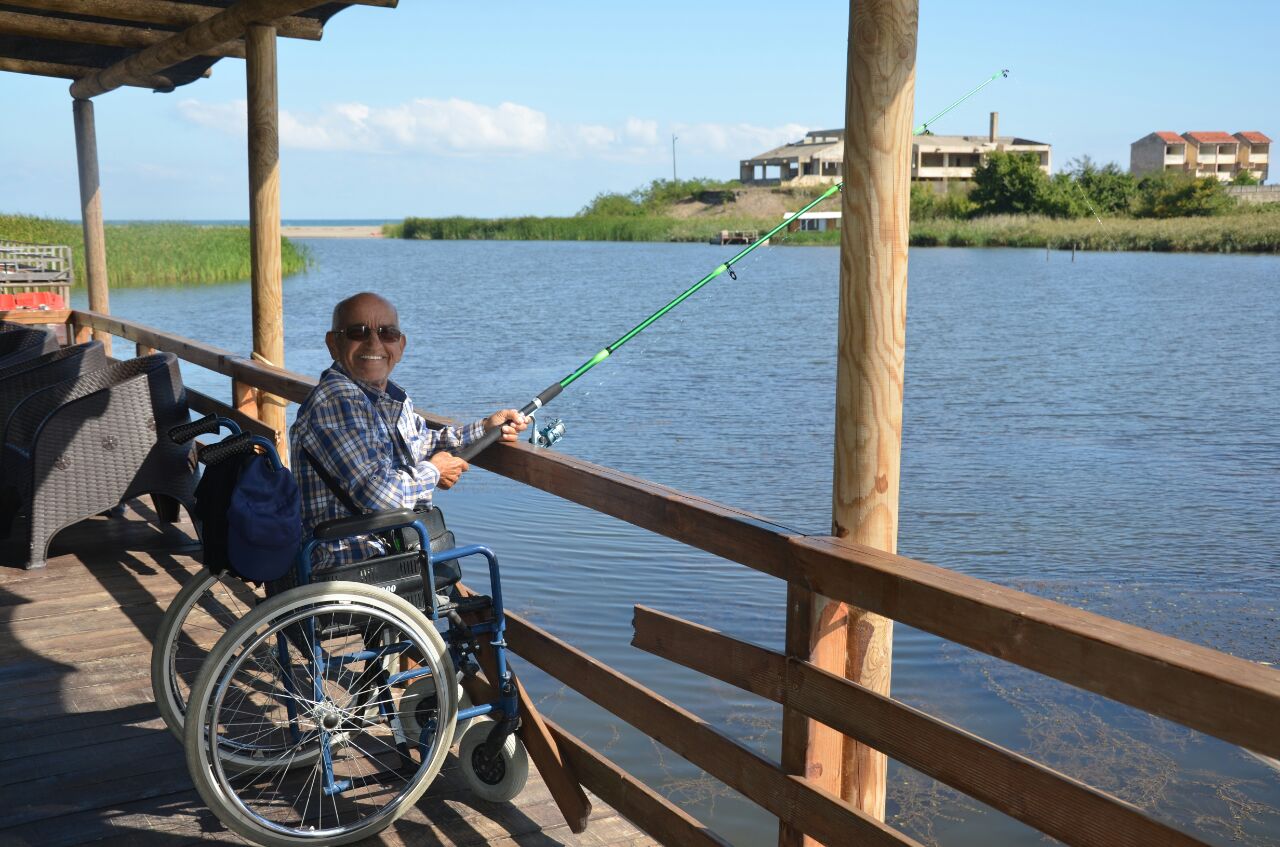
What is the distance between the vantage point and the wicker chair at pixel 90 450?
4230 millimetres

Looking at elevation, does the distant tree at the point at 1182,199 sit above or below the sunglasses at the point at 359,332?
above

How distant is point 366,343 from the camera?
268 centimetres

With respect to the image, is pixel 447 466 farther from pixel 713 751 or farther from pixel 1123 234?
pixel 1123 234

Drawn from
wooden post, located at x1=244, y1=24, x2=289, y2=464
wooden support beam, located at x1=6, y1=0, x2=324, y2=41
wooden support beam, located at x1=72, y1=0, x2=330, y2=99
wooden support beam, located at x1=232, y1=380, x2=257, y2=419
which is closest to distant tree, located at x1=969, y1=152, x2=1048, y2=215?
wooden support beam, located at x1=72, y1=0, x2=330, y2=99

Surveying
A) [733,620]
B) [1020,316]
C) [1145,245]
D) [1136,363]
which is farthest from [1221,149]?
[733,620]

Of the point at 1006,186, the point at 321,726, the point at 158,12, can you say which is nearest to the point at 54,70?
the point at 158,12

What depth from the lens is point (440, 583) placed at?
8.74 ft

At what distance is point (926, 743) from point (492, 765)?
1148 millimetres

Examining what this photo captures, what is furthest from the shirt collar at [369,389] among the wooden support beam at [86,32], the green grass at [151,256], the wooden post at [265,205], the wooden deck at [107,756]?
the green grass at [151,256]

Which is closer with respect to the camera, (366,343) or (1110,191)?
(366,343)

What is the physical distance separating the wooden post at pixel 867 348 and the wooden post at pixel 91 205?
22.8 ft

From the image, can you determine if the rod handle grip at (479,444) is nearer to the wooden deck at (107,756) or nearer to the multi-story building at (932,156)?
the wooden deck at (107,756)

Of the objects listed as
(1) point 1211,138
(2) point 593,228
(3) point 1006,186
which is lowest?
(2) point 593,228

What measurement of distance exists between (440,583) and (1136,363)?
54.3 ft
